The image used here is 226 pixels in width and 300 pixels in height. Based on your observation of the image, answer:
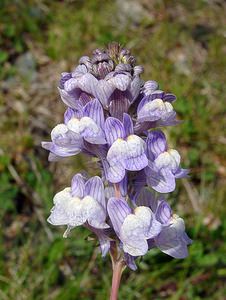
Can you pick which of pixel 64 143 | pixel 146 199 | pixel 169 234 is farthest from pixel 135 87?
pixel 169 234

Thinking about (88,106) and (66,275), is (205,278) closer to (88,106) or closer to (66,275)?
(66,275)

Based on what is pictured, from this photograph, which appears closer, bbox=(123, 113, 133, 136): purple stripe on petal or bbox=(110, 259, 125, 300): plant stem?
bbox=(123, 113, 133, 136): purple stripe on petal

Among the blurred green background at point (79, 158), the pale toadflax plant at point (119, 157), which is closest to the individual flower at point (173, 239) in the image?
the pale toadflax plant at point (119, 157)

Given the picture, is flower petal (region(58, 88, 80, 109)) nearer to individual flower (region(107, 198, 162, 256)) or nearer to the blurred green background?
individual flower (region(107, 198, 162, 256))

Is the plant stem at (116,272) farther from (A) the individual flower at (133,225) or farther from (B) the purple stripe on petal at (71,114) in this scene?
(B) the purple stripe on petal at (71,114)

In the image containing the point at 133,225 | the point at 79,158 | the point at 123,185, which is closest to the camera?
the point at 133,225

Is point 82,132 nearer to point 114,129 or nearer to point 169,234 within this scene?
point 114,129

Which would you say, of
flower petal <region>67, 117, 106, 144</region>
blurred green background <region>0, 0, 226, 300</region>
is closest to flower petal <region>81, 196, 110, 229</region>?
flower petal <region>67, 117, 106, 144</region>
